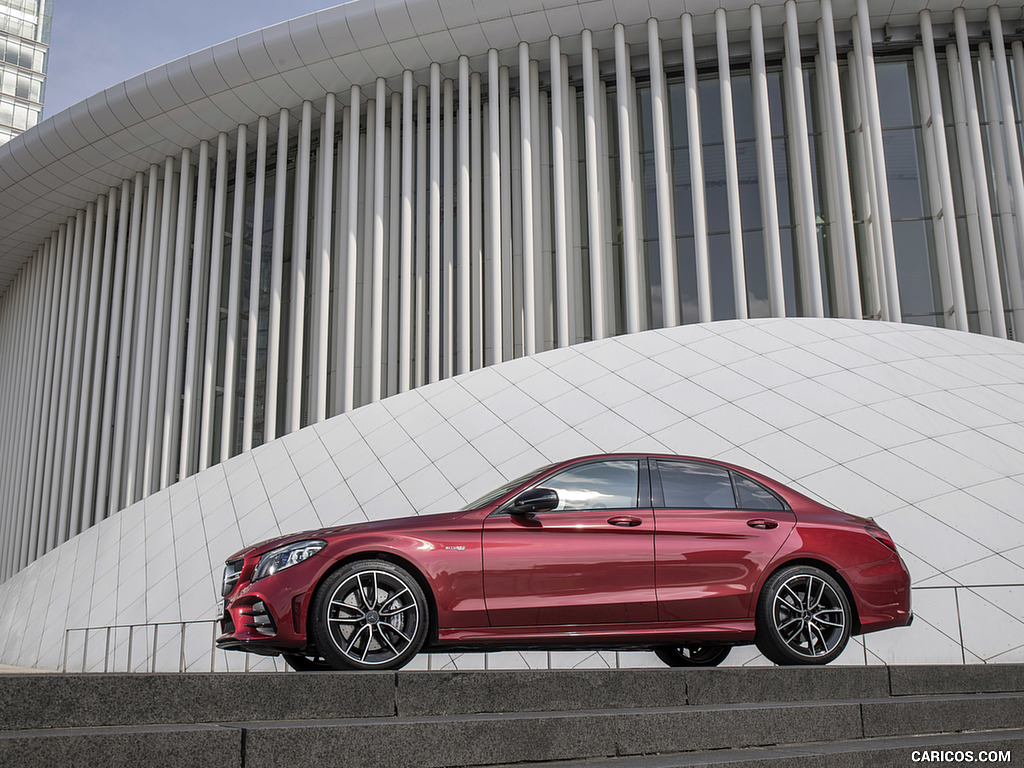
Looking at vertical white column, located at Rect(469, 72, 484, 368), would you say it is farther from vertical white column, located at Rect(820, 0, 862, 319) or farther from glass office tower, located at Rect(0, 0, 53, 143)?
glass office tower, located at Rect(0, 0, 53, 143)

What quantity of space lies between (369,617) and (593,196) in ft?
55.7

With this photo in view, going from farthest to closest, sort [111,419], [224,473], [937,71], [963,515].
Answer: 1. [111,419]
2. [937,71]
3. [224,473]
4. [963,515]

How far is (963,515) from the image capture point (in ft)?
41.6

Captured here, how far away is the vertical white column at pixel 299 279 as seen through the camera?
76.2ft

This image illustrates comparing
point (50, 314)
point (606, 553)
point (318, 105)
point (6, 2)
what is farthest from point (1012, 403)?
point (6, 2)

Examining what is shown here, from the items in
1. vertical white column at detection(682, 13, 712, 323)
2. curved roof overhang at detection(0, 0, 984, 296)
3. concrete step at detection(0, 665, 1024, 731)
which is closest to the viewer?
concrete step at detection(0, 665, 1024, 731)

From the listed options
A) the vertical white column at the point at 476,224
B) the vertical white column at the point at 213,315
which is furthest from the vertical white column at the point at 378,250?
the vertical white column at the point at 213,315

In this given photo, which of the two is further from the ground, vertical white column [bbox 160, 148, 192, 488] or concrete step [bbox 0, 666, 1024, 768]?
vertical white column [bbox 160, 148, 192, 488]

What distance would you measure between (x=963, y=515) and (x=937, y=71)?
14254mm

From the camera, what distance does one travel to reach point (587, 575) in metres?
6.25

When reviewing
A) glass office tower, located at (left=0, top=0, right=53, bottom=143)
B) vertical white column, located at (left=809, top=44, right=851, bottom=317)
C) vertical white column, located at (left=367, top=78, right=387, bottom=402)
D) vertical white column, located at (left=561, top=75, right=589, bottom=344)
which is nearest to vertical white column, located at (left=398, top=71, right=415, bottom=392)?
vertical white column, located at (left=367, top=78, right=387, bottom=402)

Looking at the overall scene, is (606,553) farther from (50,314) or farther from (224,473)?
(50,314)

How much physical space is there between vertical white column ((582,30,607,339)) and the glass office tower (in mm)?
62989

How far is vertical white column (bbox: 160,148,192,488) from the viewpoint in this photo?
25.0 metres
